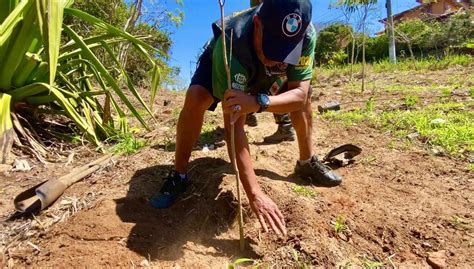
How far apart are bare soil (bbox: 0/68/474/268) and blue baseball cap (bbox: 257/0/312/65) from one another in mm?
670

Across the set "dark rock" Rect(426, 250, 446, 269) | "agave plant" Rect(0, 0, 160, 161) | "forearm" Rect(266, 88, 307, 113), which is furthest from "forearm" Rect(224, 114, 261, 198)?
"agave plant" Rect(0, 0, 160, 161)

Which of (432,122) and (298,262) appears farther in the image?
(432,122)

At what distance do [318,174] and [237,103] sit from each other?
2.77ft

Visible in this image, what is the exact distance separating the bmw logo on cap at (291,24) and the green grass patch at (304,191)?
78 centimetres

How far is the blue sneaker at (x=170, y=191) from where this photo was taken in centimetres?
190

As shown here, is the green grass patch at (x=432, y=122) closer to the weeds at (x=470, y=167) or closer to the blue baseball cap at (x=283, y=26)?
the weeds at (x=470, y=167)

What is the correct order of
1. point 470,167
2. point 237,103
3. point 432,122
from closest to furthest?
point 237,103
point 470,167
point 432,122

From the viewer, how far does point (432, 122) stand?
3.06m

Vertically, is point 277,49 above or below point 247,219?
above

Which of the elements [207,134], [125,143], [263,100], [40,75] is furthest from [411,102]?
[40,75]

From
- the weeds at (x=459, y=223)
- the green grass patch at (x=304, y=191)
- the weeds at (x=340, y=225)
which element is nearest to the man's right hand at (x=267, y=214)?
the weeds at (x=340, y=225)

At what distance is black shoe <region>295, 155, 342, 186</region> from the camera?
2137 mm

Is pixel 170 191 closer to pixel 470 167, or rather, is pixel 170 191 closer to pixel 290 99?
pixel 290 99

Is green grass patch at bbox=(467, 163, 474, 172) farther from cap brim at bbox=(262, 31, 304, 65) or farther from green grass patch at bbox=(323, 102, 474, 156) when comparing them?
cap brim at bbox=(262, 31, 304, 65)
